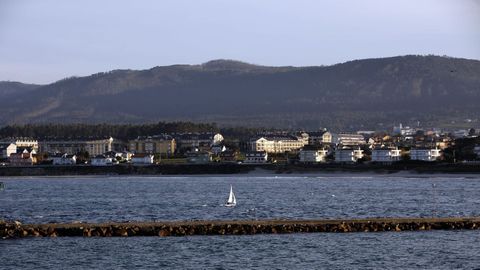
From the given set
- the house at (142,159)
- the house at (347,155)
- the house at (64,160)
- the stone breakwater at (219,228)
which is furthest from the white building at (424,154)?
the stone breakwater at (219,228)

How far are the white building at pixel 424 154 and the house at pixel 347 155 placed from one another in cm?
615

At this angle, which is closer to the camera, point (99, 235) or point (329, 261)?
point (329, 261)

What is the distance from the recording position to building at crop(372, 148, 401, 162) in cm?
11694

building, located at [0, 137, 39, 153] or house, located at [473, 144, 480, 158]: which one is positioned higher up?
building, located at [0, 137, 39, 153]

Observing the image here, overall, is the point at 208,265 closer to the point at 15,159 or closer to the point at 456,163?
the point at 456,163

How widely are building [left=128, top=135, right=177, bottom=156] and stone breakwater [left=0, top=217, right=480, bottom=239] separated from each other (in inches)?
4549

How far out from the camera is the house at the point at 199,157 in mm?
124512

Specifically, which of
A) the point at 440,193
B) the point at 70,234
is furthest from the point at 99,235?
the point at 440,193

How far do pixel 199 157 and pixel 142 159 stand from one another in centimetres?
651

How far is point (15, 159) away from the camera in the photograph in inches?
5172

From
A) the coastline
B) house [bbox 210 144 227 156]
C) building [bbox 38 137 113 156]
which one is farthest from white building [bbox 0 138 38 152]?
the coastline

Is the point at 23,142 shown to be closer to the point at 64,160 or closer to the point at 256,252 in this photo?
the point at 64,160

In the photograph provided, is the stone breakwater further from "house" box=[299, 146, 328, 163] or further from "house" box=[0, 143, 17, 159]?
"house" box=[0, 143, 17, 159]

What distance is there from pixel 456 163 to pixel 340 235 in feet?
233
